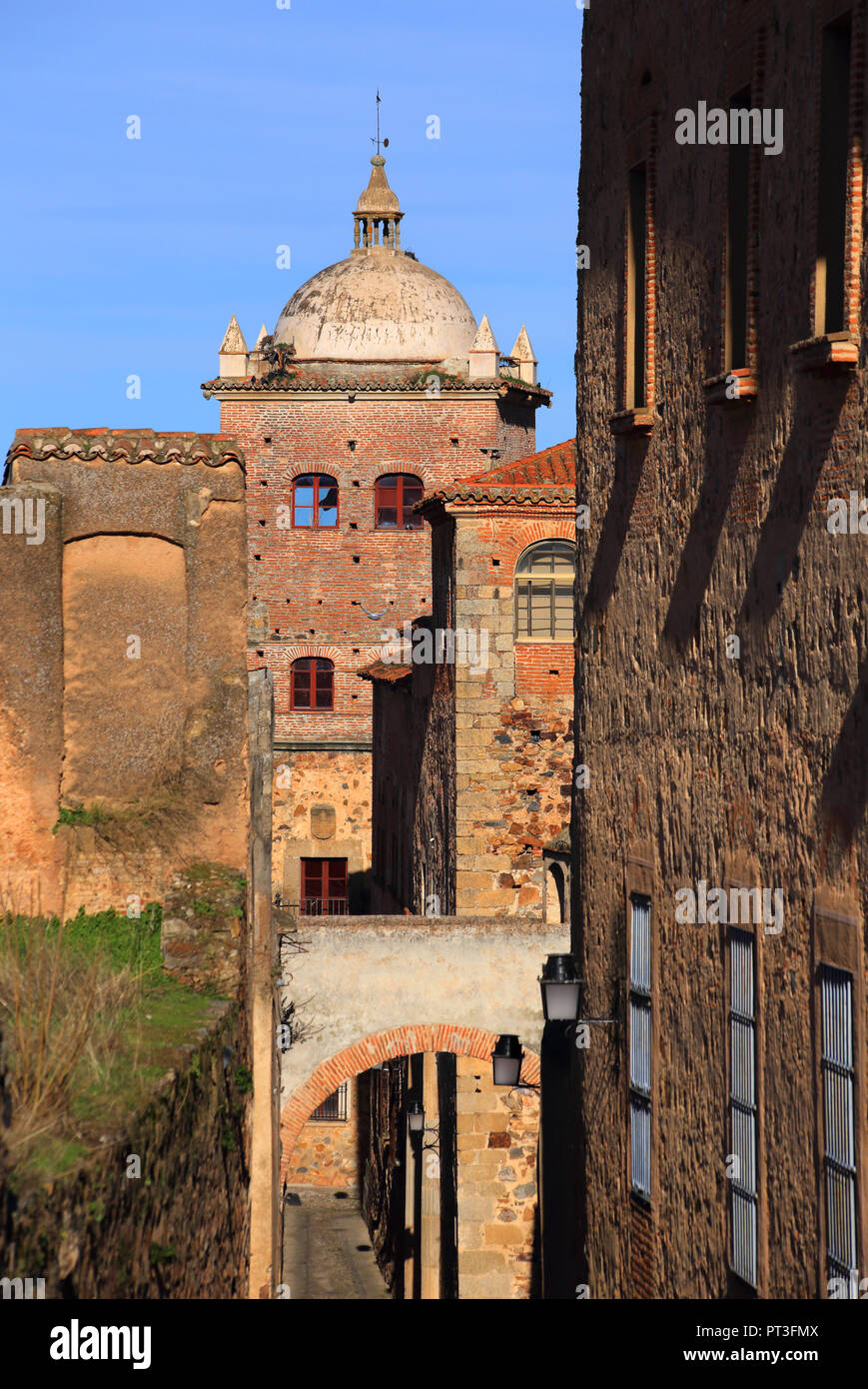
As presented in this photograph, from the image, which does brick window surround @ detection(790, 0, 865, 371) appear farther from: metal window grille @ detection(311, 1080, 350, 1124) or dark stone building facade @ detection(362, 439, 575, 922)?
metal window grille @ detection(311, 1080, 350, 1124)

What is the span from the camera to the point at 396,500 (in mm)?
36906

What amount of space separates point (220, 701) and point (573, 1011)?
3.49 meters

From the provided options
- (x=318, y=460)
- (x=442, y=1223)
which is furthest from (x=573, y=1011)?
(x=318, y=460)

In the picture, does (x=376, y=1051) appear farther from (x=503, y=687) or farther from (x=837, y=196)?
(x=837, y=196)

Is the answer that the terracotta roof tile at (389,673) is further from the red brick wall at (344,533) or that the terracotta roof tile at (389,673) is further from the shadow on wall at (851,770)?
the shadow on wall at (851,770)

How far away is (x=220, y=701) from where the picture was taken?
12.9m

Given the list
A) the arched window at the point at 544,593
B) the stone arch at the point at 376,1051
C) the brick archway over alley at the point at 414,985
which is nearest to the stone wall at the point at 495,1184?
the stone arch at the point at 376,1051

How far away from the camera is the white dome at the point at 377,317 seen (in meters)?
37.2

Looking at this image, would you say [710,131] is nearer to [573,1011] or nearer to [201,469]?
[201,469]

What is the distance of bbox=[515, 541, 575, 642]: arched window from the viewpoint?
20.9 m

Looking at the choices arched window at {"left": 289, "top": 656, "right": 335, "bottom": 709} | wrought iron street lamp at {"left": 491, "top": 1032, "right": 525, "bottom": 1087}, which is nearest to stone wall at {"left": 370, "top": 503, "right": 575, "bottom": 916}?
wrought iron street lamp at {"left": 491, "top": 1032, "right": 525, "bottom": 1087}

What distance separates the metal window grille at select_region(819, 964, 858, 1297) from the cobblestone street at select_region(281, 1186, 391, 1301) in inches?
600

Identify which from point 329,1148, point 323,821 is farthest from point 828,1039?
point 323,821

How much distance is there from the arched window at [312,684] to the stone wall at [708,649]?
76.8 ft
